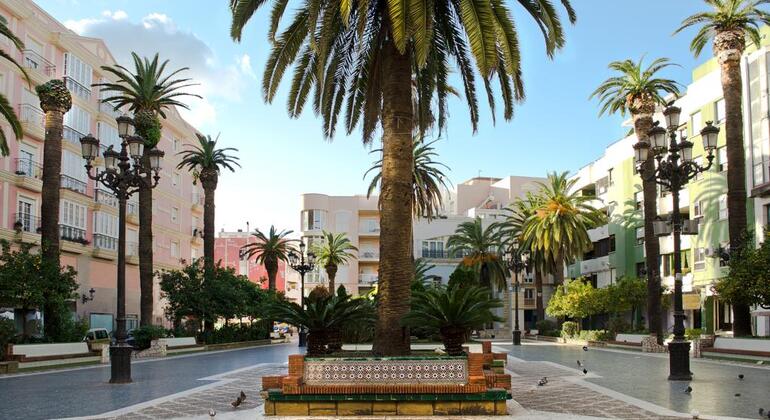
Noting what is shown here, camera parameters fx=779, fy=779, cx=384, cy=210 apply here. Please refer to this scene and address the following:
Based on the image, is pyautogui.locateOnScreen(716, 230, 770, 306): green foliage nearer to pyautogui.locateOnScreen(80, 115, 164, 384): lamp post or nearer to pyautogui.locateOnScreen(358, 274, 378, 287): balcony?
pyautogui.locateOnScreen(80, 115, 164, 384): lamp post

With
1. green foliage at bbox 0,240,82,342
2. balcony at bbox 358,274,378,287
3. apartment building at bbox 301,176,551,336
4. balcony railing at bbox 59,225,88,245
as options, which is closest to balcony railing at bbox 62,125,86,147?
balcony railing at bbox 59,225,88,245

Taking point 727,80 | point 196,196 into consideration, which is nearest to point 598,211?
point 727,80

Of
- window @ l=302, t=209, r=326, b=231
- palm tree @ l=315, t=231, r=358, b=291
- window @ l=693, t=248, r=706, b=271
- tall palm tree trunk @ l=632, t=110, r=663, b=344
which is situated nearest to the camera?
tall palm tree trunk @ l=632, t=110, r=663, b=344

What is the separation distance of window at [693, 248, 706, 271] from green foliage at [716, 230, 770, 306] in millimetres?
16769

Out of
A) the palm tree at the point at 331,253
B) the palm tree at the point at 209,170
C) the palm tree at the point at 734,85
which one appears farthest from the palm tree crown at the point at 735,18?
the palm tree at the point at 331,253

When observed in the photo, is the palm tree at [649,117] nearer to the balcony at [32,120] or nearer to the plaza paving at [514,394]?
the plaza paving at [514,394]

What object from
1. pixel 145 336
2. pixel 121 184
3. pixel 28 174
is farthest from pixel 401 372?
pixel 28 174

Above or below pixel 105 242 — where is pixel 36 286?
below

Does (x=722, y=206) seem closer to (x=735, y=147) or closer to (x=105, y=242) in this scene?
(x=735, y=147)

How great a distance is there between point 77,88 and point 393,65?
3500cm

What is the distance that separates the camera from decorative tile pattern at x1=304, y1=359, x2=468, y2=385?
39.0 ft

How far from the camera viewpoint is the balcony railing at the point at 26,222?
125 feet

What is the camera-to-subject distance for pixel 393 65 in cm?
1548

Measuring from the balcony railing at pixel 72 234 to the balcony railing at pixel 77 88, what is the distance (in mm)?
7842
